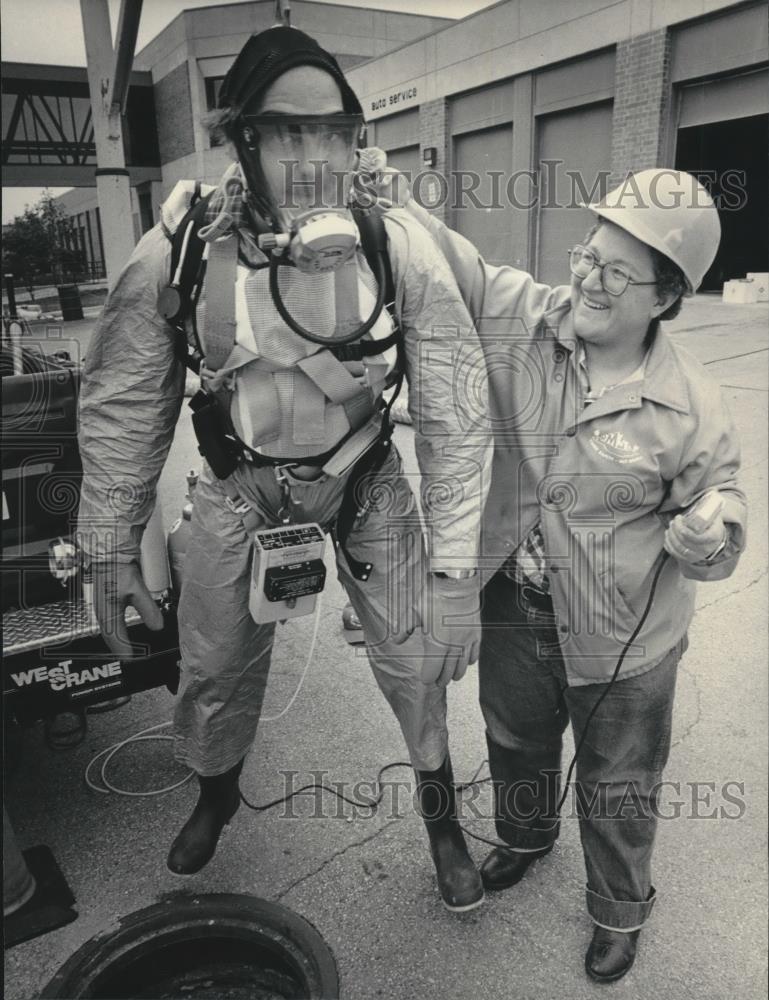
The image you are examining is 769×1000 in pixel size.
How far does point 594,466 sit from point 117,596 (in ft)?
4.16

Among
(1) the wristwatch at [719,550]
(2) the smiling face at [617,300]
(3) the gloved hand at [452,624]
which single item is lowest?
(3) the gloved hand at [452,624]

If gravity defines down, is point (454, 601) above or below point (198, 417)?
below

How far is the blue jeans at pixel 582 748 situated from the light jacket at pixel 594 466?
0.11 meters

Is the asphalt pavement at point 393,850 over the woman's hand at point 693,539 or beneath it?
beneath

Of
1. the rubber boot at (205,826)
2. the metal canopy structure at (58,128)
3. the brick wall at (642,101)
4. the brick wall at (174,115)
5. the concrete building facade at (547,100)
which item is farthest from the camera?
the brick wall at (174,115)

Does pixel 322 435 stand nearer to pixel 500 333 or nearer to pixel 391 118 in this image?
pixel 500 333

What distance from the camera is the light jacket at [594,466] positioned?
1.75 meters

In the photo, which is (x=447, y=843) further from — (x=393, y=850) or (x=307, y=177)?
(x=307, y=177)

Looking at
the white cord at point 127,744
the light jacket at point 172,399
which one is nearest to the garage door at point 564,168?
the white cord at point 127,744

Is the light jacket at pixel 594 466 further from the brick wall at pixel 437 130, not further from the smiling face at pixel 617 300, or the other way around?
the brick wall at pixel 437 130

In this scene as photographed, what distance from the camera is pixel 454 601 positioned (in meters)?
1.99

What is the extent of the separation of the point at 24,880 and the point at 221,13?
6417mm

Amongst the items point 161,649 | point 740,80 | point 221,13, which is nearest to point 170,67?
point 740,80

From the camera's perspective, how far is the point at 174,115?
21453 mm
